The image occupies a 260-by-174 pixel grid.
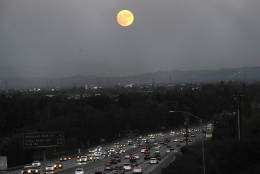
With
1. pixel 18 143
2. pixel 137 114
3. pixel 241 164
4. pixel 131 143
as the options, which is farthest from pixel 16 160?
pixel 137 114

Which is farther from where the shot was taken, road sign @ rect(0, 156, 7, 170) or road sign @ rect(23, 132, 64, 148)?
road sign @ rect(0, 156, 7, 170)

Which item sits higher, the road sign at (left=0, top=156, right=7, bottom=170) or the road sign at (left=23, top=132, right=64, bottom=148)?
the road sign at (left=23, top=132, right=64, bottom=148)

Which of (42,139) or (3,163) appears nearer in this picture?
(42,139)

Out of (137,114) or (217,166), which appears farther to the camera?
(137,114)

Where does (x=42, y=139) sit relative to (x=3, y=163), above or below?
above

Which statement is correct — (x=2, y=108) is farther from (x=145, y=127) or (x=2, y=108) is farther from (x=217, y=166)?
(x=217, y=166)

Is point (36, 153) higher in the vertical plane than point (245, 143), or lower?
lower

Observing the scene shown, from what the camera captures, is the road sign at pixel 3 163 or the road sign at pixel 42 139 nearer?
the road sign at pixel 42 139

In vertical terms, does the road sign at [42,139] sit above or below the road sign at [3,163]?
above
